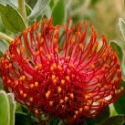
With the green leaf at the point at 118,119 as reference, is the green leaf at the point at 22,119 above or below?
above

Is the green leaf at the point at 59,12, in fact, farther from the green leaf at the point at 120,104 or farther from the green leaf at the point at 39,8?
the green leaf at the point at 120,104

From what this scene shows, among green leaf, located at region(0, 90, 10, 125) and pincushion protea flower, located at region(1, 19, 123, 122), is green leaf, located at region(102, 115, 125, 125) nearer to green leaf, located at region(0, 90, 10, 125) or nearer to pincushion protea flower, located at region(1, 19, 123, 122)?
pincushion protea flower, located at region(1, 19, 123, 122)

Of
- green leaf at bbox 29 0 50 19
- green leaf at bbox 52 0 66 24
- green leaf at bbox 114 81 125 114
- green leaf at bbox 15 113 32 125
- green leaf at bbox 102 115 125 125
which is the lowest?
green leaf at bbox 102 115 125 125

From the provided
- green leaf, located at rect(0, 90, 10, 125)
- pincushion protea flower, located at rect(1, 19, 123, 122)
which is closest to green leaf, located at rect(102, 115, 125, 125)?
pincushion protea flower, located at rect(1, 19, 123, 122)

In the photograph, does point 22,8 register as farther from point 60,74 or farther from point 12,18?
point 60,74

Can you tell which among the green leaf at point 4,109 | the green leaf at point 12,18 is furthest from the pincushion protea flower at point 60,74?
the green leaf at point 4,109

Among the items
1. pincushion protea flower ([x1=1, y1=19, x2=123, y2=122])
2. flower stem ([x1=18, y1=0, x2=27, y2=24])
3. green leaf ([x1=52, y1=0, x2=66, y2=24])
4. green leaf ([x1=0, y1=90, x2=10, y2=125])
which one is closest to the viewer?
green leaf ([x1=0, y1=90, x2=10, y2=125])
